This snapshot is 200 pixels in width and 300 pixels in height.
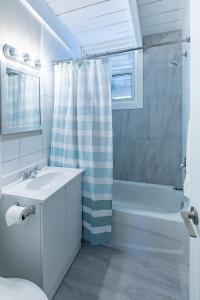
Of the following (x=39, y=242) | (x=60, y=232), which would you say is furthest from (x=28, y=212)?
(x=60, y=232)

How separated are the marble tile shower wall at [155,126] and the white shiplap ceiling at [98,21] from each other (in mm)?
517

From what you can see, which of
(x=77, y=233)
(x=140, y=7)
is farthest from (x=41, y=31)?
(x=77, y=233)

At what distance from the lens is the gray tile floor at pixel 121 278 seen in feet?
5.09

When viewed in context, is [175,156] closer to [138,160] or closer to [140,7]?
[138,160]

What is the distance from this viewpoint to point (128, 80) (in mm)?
2959

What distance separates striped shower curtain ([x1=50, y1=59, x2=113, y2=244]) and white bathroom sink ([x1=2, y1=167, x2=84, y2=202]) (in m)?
0.18

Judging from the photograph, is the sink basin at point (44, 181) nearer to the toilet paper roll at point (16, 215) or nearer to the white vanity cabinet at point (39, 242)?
the white vanity cabinet at point (39, 242)

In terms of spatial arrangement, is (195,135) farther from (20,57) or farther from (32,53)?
(32,53)

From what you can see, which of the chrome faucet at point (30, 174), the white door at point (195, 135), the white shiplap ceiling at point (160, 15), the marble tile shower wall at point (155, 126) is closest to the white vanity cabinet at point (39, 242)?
the chrome faucet at point (30, 174)

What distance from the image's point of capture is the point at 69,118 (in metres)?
2.09

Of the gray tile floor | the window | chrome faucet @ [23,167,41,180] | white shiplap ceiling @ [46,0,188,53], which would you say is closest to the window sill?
the window

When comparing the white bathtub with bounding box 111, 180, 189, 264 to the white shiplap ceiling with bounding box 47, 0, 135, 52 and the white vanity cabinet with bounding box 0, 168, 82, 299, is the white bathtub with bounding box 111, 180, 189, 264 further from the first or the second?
the white shiplap ceiling with bounding box 47, 0, 135, 52

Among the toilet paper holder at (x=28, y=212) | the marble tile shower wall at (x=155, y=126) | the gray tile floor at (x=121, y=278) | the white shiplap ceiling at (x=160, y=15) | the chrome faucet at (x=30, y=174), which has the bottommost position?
the gray tile floor at (x=121, y=278)

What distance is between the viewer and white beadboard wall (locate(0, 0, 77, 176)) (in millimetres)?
1573
